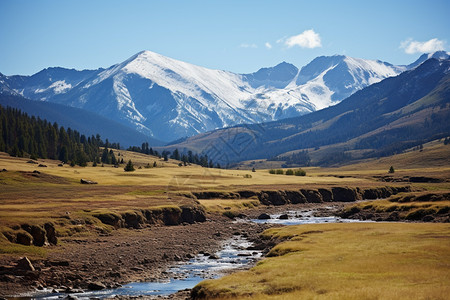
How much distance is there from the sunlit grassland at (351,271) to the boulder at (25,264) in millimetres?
16522

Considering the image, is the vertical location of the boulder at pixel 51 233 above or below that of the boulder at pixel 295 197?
above

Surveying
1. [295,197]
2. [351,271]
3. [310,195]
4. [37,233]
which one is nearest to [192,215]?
[37,233]

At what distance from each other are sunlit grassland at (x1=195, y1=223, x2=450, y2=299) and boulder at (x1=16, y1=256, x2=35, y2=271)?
1652cm

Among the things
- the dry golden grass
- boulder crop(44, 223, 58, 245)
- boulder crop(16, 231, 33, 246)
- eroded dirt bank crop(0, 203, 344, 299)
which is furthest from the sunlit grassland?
the dry golden grass

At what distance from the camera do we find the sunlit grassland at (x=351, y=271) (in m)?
33.6

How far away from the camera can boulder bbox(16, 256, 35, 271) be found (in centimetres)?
4594

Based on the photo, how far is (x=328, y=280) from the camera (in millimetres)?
37469

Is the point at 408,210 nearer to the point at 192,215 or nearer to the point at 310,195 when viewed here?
the point at 192,215

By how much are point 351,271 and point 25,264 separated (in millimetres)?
28794

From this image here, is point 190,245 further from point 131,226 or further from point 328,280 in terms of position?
point 328,280

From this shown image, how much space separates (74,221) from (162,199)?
36713 mm

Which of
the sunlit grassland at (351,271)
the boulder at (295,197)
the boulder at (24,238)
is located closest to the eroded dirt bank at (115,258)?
the boulder at (24,238)

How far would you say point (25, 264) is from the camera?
46.3 m

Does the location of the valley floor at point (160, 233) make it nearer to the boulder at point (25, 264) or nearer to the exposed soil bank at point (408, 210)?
the exposed soil bank at point (408, 210)
